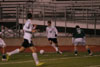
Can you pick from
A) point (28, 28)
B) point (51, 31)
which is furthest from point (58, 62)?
point (51, 31)

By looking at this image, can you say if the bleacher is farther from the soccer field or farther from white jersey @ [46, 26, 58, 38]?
the soccer field

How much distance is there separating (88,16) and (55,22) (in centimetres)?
344

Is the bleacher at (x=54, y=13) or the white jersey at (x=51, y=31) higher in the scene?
the bleacher at (x=54, y=13)

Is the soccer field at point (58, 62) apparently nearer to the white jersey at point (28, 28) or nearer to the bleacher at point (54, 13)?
the white jersey at point (28, 28)

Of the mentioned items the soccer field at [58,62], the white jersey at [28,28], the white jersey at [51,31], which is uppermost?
the white jersey at [28,28]

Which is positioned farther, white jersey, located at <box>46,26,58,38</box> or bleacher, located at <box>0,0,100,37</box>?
bleacher, located at <box>0,0,100,37</box>

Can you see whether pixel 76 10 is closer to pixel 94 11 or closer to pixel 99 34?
pixel 94 11

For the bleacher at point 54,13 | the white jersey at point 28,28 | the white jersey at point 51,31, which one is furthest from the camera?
the bleacher at point 54,13

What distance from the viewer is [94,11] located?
30.8 meters

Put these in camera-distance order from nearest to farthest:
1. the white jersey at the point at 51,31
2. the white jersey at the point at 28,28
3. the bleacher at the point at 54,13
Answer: the white jersey at the point at 28,28
the white jersey at the point at 51,31
the bleacher at the point at 54,13

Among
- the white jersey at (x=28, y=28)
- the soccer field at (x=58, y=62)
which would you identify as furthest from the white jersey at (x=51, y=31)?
the white jersey at (x=28, y=28)

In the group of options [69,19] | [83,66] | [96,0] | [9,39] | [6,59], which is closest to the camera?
[83,66]

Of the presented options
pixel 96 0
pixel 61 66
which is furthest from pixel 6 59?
pixel 96 0

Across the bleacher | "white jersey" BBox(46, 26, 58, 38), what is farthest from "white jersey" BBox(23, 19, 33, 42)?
the bleacher
